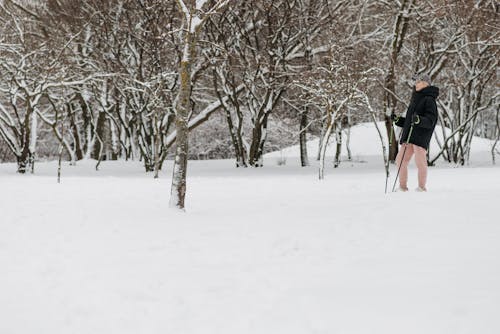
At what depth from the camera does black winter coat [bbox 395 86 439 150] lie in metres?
8.08

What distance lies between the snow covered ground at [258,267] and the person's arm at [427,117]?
1.15 m

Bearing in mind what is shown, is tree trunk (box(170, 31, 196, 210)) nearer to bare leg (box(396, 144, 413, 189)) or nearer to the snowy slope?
bare leg (box(396, 144, 413, 189))

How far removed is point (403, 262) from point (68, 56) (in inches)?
682

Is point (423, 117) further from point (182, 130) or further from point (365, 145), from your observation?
point (365, 145)

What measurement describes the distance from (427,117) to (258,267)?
→ 4.69 m

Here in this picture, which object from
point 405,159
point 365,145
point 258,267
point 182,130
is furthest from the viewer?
point 365,145

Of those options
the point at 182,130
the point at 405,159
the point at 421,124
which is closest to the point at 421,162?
the point at 405,159

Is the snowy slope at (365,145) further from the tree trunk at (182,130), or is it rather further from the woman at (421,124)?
the tree trunk at (182,130)

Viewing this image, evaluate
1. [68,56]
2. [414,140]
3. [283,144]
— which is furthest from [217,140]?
[414,140]

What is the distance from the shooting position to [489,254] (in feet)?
14.6

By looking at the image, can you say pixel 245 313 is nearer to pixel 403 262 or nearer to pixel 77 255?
pixel 403 262

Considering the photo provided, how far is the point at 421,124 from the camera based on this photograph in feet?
26.4

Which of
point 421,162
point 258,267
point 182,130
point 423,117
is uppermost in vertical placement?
point 423,117

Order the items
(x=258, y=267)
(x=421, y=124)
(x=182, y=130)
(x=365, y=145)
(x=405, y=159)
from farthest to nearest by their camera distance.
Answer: (x=365, y=145)
(x=405, y=159)
(x=421, y=124)
(x=182, y=130)
(x=258, y=267)
